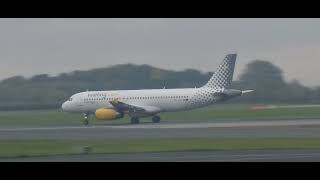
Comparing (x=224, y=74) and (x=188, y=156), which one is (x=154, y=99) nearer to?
(x=224, y=74)

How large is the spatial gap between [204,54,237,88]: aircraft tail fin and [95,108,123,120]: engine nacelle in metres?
7.41

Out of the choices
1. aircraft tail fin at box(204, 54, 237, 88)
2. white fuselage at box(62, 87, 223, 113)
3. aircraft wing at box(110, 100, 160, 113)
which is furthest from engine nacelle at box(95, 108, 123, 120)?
aircraft tail fin at box(204, 54, 237, 88)

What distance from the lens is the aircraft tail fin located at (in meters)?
49.2

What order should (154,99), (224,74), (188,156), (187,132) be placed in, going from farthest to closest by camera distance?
1. (224,74)
2. (154,99)
3. (187,132)
4. (188,156)

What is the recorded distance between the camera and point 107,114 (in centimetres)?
4672

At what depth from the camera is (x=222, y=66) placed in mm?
50281

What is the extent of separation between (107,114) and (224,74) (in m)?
9.57

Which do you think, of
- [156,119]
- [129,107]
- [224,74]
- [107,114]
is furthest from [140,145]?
[224,74]

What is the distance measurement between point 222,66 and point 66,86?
2200cm

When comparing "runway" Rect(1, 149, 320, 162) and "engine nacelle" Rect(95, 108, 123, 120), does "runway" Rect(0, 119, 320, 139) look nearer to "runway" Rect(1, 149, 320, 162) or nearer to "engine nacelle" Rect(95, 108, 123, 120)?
"runway" Rect(1, 149, 320, 162)

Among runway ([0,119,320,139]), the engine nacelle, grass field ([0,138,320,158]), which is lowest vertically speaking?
grass field ([0,138,320,158])
